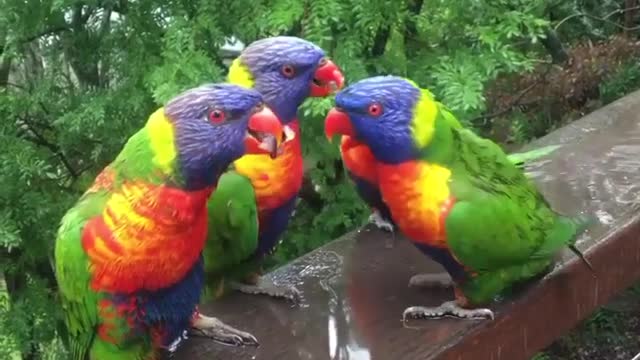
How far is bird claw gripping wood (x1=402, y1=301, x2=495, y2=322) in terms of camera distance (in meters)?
1.25

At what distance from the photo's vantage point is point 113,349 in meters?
1.08

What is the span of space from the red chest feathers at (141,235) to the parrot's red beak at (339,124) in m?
0.21

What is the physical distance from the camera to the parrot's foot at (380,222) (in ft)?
5.16

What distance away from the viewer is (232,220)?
3.84 ft

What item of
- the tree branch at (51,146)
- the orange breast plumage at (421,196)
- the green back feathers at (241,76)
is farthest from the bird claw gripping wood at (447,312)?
the tree branch at (51,146)

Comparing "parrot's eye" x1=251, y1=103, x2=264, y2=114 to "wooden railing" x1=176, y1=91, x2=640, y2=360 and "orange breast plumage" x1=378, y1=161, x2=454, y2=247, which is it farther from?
"wooden railing" x1=176, y1=91, x2=640, y2=360

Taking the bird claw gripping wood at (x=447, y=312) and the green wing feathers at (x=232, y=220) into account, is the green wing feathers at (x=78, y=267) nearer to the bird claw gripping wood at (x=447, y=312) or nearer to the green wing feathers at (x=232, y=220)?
the green wing feathers at (x=232, y=220)

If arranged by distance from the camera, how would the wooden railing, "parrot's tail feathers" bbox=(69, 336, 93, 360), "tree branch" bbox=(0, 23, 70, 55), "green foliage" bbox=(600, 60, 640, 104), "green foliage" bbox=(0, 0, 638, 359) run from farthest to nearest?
"green foliage" bbox=(600, 60, 640, 104) < "tree branch" bbox=(0, 23, 70, 55) < "green foliage" bbox=(0, 0, 638, 359) < the wooden railing < "parrot's tail feathers" bbox=(69, 336, 93, 360)

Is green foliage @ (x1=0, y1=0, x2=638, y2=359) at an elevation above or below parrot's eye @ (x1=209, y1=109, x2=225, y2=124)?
Answer: below

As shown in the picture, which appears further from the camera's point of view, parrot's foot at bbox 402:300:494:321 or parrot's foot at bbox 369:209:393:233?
parrot's foot at bbox 369:209:393:233

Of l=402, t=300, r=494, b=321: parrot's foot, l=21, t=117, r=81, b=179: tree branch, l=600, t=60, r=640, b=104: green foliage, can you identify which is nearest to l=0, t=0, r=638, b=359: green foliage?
l=21, t=117, r=81, b=179: tree branch

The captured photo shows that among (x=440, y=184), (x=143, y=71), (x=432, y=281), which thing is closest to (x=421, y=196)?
(x=440, y=184)

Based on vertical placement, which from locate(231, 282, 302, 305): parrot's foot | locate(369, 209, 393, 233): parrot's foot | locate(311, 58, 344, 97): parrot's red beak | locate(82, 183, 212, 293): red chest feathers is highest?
locate(311, 58, 344, 97): parrot's red beak

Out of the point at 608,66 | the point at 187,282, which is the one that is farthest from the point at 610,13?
the point at 187,282
